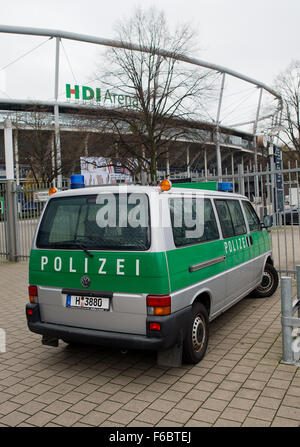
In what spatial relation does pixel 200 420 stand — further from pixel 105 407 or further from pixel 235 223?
pixel 235 223

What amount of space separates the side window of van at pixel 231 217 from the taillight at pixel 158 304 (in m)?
1.73

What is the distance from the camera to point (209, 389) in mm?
3547

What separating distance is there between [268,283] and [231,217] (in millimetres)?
2120

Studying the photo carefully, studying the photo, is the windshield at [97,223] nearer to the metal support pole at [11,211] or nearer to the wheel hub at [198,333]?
the wheel hub at [198,333]

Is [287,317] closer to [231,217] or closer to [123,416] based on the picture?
[231,217]

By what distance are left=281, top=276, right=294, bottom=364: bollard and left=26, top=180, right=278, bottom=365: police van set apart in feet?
2.54

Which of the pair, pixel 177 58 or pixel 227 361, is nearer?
pixel 227 361

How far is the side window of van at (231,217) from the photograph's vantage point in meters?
4.98

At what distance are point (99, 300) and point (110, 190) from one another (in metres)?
1.06

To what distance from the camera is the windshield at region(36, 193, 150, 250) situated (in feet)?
12.0

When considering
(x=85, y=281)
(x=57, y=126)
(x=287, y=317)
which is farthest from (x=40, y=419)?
(x=57, y=126)

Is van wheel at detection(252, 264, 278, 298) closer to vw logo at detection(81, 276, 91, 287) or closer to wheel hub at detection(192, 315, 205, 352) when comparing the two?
wheel hub at detection(192, 315, 205, 352)
